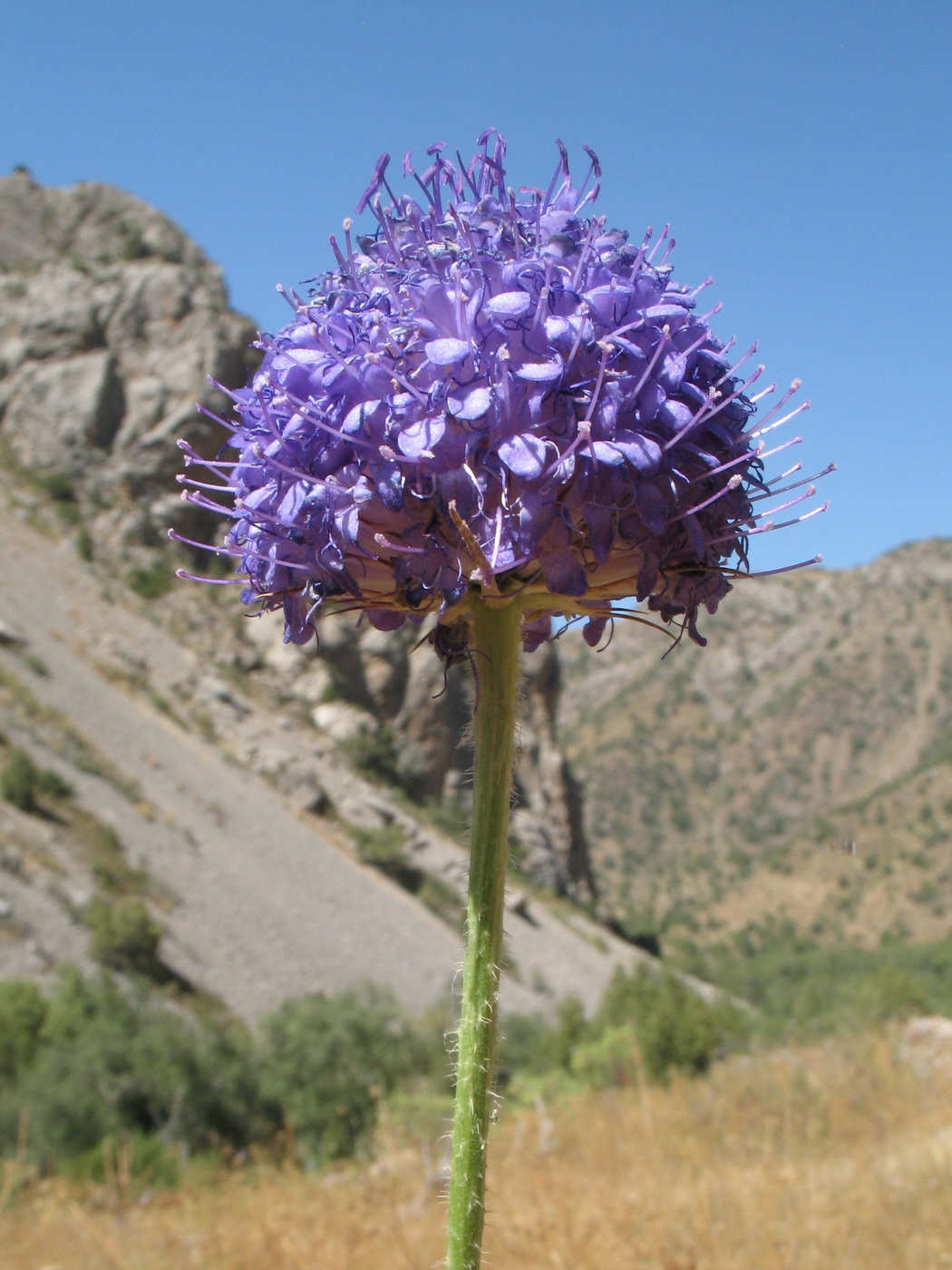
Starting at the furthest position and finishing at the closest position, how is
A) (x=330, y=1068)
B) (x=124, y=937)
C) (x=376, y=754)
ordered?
(x=376, y=754)
(x=124, y=937)
(x=330, y=1068)

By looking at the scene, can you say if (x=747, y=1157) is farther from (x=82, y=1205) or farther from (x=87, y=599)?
(x=87, y=599)

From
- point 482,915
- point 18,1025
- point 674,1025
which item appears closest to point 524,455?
point 482,915

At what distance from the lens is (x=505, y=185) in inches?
92.4

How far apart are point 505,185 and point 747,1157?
9214mm

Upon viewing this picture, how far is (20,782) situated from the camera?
27.4m

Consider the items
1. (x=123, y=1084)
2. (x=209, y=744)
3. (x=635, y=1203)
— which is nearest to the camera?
(x=635, y=1203)

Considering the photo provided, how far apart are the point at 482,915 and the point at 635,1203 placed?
626cm

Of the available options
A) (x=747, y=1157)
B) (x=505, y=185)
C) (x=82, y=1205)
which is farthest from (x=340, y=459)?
(x=82, y=1205)

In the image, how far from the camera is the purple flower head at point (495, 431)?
1936mm

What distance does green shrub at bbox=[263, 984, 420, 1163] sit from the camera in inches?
637

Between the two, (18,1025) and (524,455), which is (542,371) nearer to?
(524,455)

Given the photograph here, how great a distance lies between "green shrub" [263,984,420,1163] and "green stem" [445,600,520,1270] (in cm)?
1512

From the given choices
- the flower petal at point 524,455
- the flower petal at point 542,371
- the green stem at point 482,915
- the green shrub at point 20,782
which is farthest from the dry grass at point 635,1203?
the green shrub at point 20,782

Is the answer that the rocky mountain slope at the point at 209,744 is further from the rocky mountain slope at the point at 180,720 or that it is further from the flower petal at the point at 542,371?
the flower petal at the point at 542,371
